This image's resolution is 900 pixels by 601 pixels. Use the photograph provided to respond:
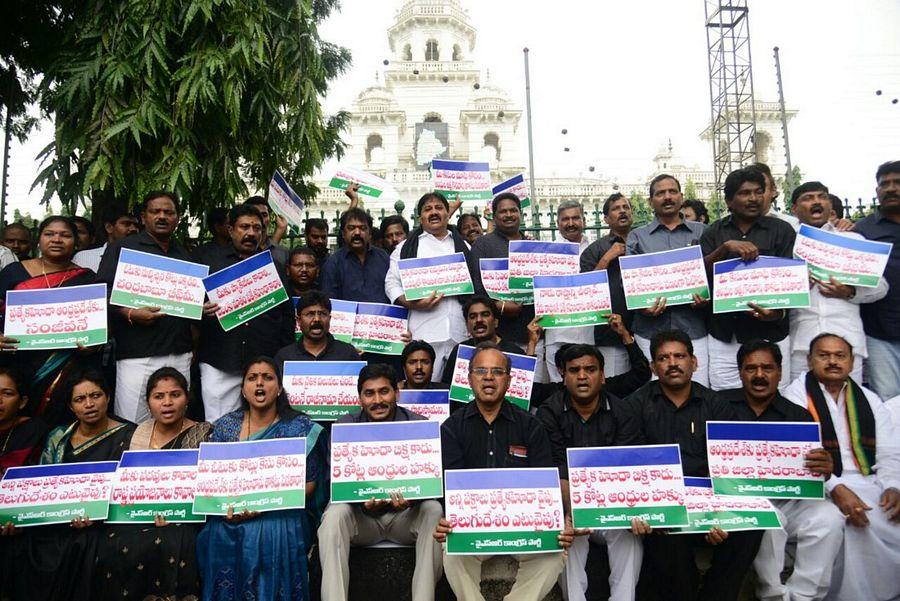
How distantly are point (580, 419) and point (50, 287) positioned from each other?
399cm

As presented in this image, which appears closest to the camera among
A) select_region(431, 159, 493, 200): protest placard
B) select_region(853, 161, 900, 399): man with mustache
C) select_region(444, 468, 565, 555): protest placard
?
select_region(444, 468, 565, 555): protest placard

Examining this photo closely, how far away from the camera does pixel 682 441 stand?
13.6 ft

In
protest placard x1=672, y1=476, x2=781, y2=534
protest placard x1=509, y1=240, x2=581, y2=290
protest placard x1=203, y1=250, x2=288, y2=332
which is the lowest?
protest placard x1=672, y1=476, x2=781, y2=534

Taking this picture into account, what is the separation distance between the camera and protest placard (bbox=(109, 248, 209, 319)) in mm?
4566

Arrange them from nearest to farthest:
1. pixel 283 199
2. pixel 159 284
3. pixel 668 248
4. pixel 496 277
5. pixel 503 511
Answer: pixel 503 511 → pixel 159 284 → pixel 668 248 → pixel 496 277 → pixel 283 199

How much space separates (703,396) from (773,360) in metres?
0.50

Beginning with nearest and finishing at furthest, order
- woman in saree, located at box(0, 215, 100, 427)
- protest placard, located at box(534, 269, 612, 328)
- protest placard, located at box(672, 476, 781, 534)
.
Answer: protest placard, located at box(672, 476, 781, 534), woman in saree, located at box(0, 215, 100, 427), protest placard, located at box(534, 269, 612, 328)

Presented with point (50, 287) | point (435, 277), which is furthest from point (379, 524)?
point (50, 287)

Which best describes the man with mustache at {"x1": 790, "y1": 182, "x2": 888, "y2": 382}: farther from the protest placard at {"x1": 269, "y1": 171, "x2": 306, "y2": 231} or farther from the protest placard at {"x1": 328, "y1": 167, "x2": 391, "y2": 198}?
the protest placard at {"x1": 269, "y1": 171, "x2": 306, "y2": 231}

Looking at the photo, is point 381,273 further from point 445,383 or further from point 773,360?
point 773,360

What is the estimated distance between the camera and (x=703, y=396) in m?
4.29

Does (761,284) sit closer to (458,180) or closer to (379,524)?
(379,524)

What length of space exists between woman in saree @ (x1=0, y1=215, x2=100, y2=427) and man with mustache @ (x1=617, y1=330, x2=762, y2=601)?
13.2 ft

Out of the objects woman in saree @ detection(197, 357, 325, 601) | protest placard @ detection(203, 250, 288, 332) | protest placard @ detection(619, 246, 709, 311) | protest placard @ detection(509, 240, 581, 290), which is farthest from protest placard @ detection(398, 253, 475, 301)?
woman in saree @ detection(197, 357, 325, 601)
